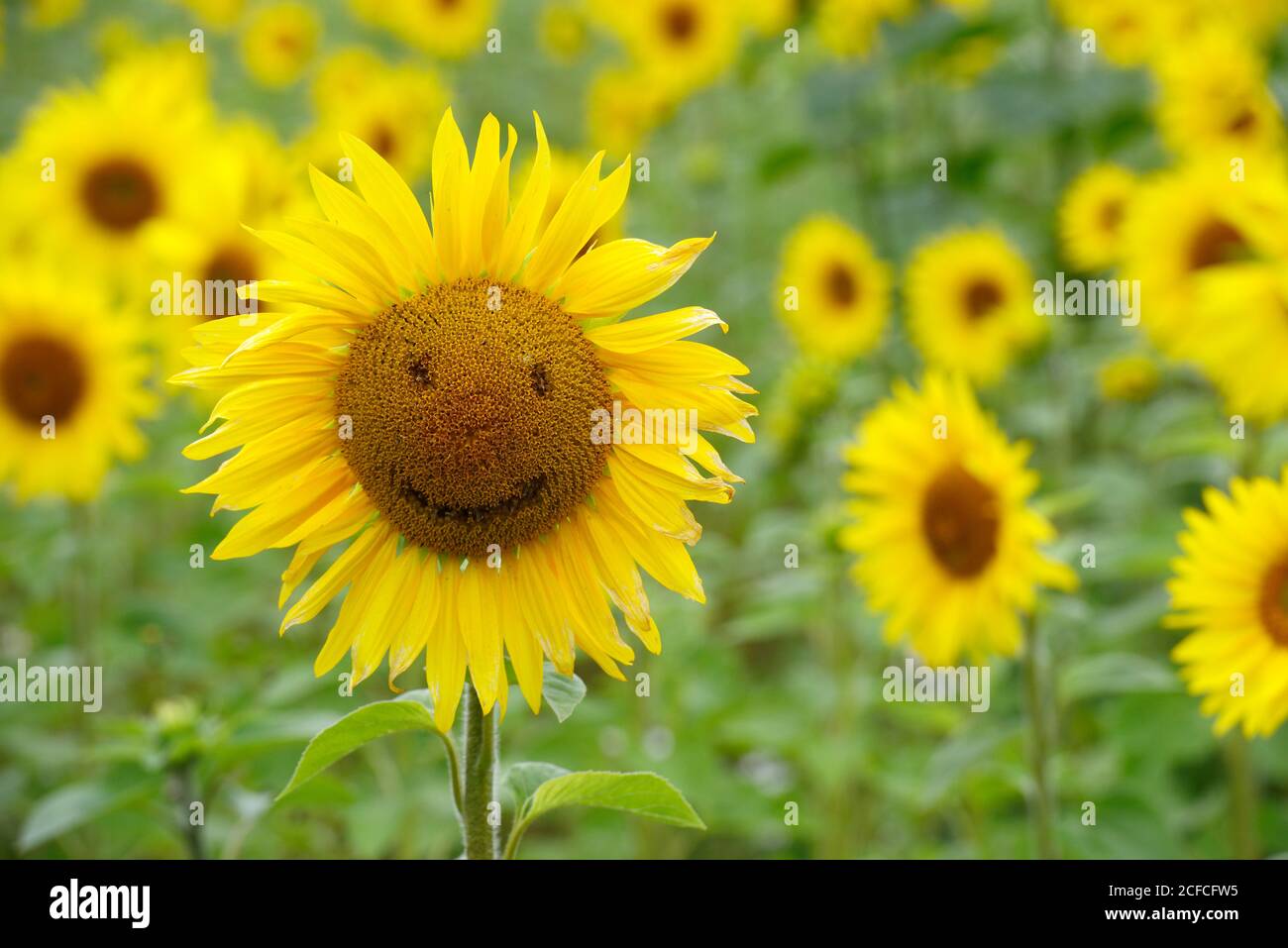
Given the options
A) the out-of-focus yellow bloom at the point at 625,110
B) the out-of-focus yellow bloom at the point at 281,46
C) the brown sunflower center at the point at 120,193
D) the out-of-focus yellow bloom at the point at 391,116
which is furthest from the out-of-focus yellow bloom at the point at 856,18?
the out-of-focus yellow bloom at the point at 281,46

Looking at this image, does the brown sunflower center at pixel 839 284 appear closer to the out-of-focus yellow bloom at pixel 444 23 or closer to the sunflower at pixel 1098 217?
the sunflower at pixel 1098 217

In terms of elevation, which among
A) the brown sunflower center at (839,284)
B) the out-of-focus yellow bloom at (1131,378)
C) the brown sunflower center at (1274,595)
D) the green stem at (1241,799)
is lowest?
the green stem at (1241,799)

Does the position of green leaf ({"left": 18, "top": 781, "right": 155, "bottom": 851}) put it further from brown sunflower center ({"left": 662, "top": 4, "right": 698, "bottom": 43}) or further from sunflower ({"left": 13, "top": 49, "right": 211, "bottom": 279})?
brown sunflower center ({"left": 662, "top": 4, "right": 698, "bottom": 43})

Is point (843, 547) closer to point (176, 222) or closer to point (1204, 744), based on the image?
point (1204, 744)

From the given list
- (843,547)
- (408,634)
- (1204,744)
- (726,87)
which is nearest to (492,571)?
(408,634)

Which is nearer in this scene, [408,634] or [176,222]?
[408,634]

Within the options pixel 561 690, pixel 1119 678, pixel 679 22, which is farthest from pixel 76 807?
pixel 679 22
